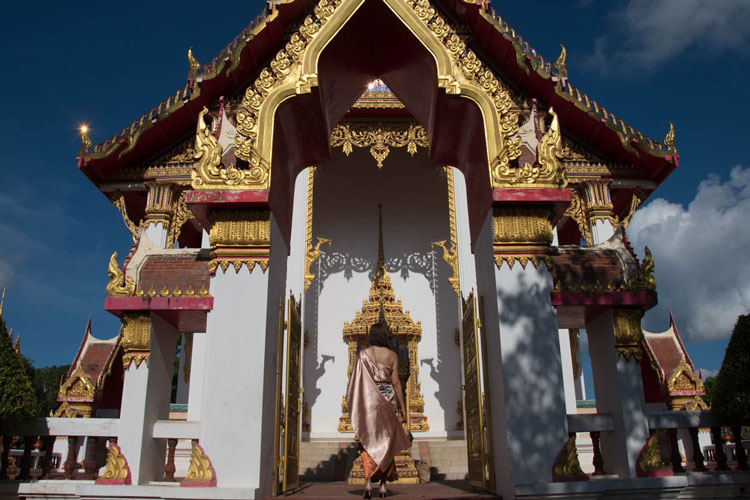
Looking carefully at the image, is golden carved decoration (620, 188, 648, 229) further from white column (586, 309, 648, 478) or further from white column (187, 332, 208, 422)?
white column (187, 332, 208, 422)

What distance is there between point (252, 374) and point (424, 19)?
11.2ft

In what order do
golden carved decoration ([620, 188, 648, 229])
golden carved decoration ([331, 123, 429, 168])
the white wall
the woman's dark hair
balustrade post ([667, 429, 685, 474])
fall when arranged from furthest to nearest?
the white wall
golden carved decoration ([331, 123, 429, 168])
golden carved decoration ([620, 188, 648, 229])
the woman's dark hair
balustrade post ([667, 429, 685, 474])

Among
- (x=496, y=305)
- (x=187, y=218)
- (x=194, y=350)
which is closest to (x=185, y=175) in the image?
(x=187, y=218)

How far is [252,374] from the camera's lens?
470 cm

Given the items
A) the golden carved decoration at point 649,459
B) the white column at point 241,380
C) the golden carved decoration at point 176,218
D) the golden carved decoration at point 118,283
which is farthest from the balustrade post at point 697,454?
the golden carved decoration at point 176,218

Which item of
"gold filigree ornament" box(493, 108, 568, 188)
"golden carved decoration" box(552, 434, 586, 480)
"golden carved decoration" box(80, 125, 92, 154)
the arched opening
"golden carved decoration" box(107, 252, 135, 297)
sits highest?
"golden carved decoration" box(80, 125, 92, 154)

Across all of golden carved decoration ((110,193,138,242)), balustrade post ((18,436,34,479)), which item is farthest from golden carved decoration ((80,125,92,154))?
balustrade post ((18,436,34,479))

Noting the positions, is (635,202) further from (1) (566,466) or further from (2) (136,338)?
(2) (136,338)

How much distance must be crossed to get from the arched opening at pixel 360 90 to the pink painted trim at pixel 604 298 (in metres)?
1.03

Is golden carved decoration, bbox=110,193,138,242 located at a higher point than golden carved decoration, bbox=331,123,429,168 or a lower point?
lower

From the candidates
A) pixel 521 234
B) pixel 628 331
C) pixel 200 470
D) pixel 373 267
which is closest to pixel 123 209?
pixel 373 267

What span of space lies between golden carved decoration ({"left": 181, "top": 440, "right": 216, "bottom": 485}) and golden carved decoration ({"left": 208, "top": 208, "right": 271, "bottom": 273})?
1.43 metres

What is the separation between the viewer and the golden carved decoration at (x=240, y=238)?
502cm

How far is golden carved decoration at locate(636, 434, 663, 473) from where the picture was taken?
4.73 meters
